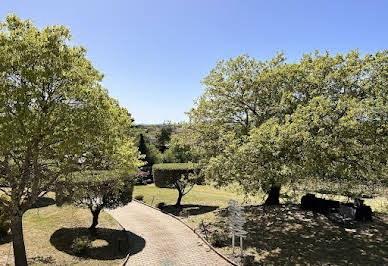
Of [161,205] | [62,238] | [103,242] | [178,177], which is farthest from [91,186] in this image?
[178,177]

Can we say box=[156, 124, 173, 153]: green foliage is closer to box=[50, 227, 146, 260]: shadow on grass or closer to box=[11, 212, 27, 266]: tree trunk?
box=[50, 227, 146, 260]: shadow on grass

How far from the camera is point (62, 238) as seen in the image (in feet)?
57.8

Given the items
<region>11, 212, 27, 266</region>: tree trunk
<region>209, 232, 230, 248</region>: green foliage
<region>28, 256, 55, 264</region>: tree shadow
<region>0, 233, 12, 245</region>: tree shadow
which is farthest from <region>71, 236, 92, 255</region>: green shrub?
<region>209, 232, 230, 248</region>: green foliage

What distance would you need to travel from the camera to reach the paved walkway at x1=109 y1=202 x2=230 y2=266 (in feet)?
48.7

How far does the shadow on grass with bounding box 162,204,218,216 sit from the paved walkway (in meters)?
1.40

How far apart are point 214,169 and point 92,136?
27.7 feet

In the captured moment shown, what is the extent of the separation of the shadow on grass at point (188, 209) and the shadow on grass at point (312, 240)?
540cm

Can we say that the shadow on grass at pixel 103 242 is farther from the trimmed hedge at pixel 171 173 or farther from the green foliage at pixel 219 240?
the trimmed hedge at pixel 171 173

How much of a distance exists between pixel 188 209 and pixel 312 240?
14030mm

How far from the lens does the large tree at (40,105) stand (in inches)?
392

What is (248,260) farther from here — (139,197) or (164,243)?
(139,197)

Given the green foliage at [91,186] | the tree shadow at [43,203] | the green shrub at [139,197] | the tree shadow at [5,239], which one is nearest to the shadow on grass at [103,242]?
the green foliage at [91,186]

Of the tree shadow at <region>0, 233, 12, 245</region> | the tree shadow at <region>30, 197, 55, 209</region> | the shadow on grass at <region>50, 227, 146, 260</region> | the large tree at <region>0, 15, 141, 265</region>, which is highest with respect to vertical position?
the large tree at <region>0, 15, 141, 265</region>

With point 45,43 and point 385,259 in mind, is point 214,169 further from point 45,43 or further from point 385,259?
point 45,43
